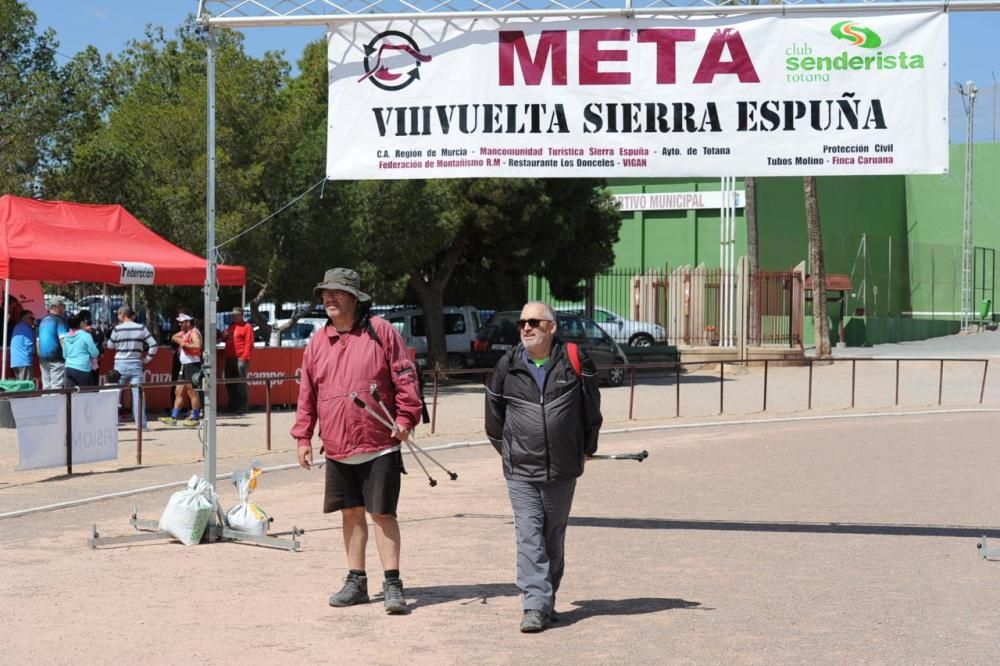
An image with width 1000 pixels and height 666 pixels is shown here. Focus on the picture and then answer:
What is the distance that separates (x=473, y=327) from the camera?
1342 inches

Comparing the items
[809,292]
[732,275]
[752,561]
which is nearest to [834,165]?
[752,561]

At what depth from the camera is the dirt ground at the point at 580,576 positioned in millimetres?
6645

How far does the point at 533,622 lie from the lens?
22.7 ft

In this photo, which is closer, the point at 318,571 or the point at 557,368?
the point at 557,368

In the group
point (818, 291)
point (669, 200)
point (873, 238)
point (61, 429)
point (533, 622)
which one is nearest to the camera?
point (533, 622)

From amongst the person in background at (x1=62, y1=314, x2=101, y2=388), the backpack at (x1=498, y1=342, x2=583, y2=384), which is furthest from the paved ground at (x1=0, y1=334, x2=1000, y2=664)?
the person in background at (x1=62, y1=314, x2=101, y2=388)

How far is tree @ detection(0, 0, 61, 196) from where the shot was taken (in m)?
25.9

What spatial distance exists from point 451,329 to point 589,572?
25.6 m


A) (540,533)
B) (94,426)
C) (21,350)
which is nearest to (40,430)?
(94,426)

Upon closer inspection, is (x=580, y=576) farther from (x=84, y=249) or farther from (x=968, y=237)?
(x=968, y=237)

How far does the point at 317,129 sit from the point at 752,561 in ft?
67.3

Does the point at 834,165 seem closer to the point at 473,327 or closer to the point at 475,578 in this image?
the point at 475,578

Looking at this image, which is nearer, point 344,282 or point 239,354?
point 344,282

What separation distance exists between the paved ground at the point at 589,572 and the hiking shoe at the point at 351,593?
0.27 feet
